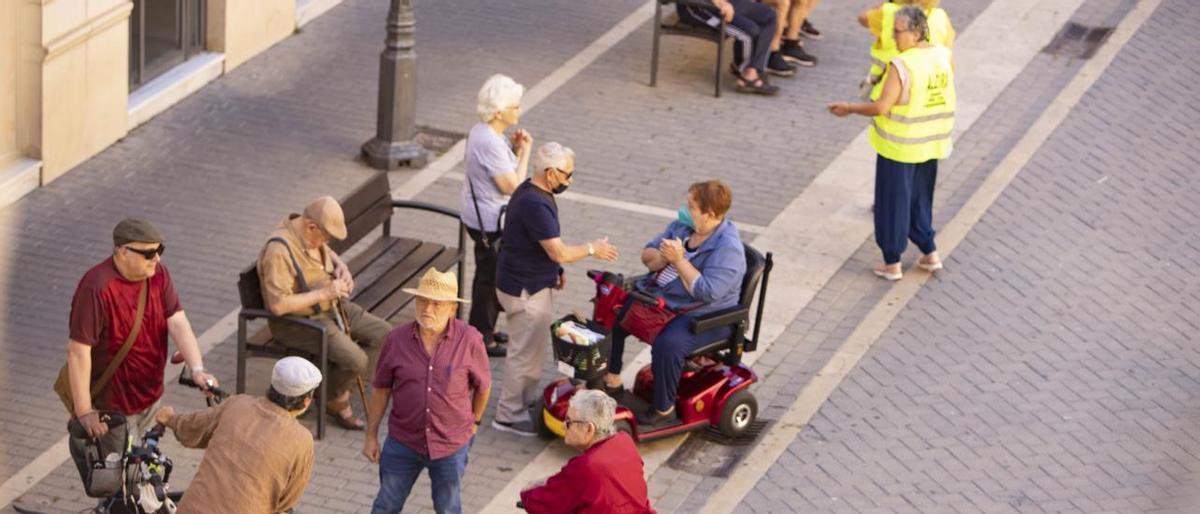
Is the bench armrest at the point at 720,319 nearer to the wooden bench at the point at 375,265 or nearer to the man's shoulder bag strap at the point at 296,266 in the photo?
the wooden bench at the point at 375,265

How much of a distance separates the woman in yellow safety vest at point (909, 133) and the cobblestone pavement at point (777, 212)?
0.38 meters

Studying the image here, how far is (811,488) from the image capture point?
11.4 metres

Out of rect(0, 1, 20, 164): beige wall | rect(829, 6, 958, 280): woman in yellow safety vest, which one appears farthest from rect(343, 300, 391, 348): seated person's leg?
rect(0, 1, 20, 164): beige wall

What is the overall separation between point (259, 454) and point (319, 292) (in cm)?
261

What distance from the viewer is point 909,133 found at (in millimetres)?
13555

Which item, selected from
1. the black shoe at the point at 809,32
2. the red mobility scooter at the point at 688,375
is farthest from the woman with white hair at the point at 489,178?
the black shoe at the point at 809,32

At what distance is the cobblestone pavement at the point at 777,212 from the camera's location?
11.6m

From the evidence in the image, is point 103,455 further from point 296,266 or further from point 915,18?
point 915,18

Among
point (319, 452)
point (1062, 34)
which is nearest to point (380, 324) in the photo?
point (319, 452)

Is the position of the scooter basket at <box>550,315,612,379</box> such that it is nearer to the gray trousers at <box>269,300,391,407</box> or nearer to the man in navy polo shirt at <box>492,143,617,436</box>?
the man in navy polo shirt at <box>492,143,617,436</box>

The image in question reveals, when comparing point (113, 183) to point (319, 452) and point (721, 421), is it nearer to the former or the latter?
point (319, 452)

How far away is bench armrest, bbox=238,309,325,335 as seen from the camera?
11094 millimetres

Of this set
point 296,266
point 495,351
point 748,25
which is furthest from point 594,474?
point 748,25

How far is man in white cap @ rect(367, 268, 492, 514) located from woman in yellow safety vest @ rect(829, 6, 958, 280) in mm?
4548
